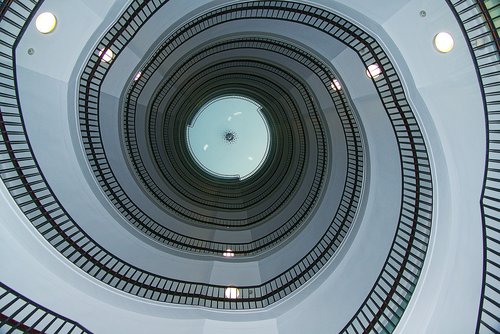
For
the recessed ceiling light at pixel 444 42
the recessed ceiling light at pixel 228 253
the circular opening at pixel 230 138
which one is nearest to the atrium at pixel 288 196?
the recessed ceiling light at pixel 444 42

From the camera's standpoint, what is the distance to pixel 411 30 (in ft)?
17.1

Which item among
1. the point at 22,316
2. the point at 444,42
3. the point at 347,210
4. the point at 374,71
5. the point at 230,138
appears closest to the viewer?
the point at 444,42

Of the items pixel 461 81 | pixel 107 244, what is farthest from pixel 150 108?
pixel 461 81

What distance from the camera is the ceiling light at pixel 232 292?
33.8 ft

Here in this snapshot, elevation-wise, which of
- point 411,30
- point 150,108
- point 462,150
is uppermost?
point 150,108

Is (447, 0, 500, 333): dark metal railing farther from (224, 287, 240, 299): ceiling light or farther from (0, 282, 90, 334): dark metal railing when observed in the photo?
(224, 287, 240, 299): ceiling light

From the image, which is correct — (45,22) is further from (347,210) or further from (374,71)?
(347,210)

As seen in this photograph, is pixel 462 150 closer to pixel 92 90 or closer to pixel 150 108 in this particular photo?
pixel 92 90

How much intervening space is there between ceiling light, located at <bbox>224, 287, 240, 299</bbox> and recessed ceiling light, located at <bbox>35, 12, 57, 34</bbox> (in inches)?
373

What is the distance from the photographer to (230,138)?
22.2 meters

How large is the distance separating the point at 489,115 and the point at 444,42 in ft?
4.96

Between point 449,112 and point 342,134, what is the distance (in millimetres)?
5828

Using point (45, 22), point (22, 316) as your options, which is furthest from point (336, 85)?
point (22, 316)

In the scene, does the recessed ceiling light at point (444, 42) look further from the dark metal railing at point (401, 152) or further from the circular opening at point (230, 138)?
the circular opening at point (230, 138)
